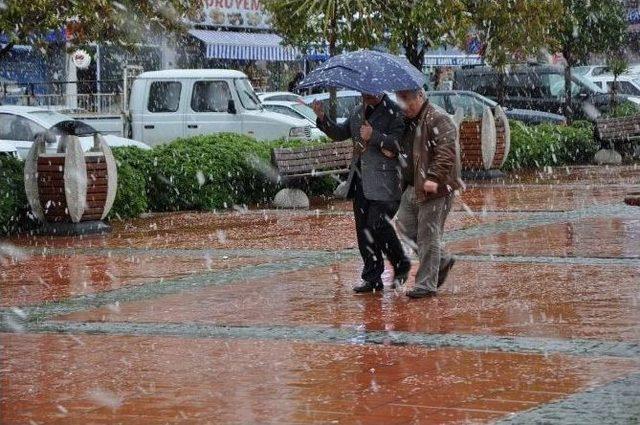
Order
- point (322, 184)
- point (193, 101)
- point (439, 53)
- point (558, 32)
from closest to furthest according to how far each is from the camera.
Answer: point (322, 184)
point (193, 101)
point (558, 32)
point (439, 53)

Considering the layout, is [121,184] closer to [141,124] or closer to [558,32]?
[141,124]

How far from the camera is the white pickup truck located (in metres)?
23.5

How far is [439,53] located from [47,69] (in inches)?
580

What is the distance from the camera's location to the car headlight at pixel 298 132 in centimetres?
2329

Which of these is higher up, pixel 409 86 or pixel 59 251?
pixel 409 86

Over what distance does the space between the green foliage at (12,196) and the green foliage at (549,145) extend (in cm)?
1059

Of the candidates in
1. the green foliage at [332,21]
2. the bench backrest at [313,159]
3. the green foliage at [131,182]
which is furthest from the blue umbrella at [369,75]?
the green foliage at [332,21]

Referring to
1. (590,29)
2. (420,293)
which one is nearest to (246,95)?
(590,29)

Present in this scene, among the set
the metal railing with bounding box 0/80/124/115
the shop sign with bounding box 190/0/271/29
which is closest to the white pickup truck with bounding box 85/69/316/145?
the metal railing with bounding box 0/80/124/115

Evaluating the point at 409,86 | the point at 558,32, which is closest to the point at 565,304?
the point at 409,86

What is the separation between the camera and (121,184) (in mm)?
16391

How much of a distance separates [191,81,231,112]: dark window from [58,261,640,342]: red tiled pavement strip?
12.9 m

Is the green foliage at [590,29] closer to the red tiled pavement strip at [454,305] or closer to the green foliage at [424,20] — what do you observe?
the green foliage at [424,20]

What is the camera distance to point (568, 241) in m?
13.1
